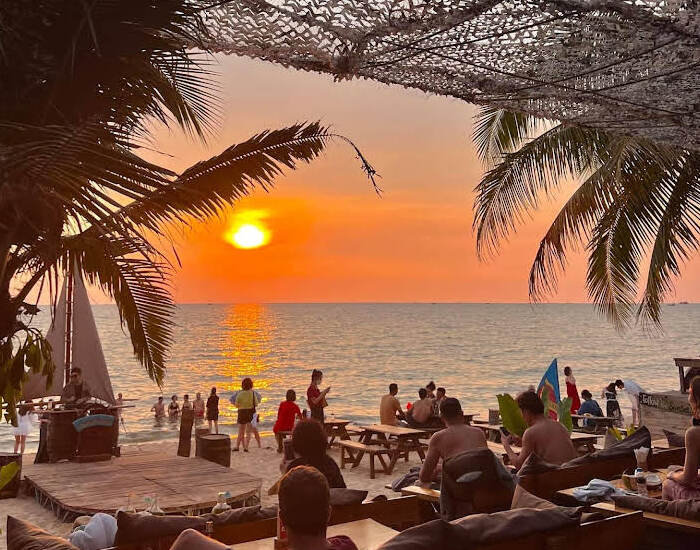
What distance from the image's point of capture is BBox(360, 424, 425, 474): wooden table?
11.5 meters

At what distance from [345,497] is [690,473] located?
7.16 ft

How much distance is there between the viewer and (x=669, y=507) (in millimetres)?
4059

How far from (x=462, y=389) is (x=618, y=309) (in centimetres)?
3650

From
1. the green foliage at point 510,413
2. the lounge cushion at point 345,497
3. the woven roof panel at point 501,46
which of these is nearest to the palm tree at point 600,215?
the green foliage at point 510,413

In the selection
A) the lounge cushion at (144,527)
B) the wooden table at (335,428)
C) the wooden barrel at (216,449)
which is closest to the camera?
the lounge cushion at (144,527)

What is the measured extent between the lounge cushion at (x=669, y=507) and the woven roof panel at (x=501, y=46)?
6.90ft

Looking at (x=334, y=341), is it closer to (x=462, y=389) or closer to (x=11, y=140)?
(x=462, y=389)

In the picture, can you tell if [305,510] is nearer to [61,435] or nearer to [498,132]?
[61,435]

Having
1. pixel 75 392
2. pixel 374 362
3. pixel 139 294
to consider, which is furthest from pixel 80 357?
pixel 374 362

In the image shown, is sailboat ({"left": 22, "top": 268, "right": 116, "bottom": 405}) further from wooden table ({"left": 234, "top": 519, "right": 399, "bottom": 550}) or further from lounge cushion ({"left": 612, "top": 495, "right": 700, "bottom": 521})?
lounge cushion ({"left": 612, "top": 495, "right": 700, "bottom": 521})

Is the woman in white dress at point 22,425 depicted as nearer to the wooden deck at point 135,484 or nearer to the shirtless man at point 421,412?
the wooden deck at point 135,484

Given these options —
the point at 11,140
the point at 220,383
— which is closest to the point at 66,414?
the point at 11,140

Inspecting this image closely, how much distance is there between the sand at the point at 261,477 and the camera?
8883mm

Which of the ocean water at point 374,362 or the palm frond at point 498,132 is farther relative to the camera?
A: the ocean water at point 374,362
